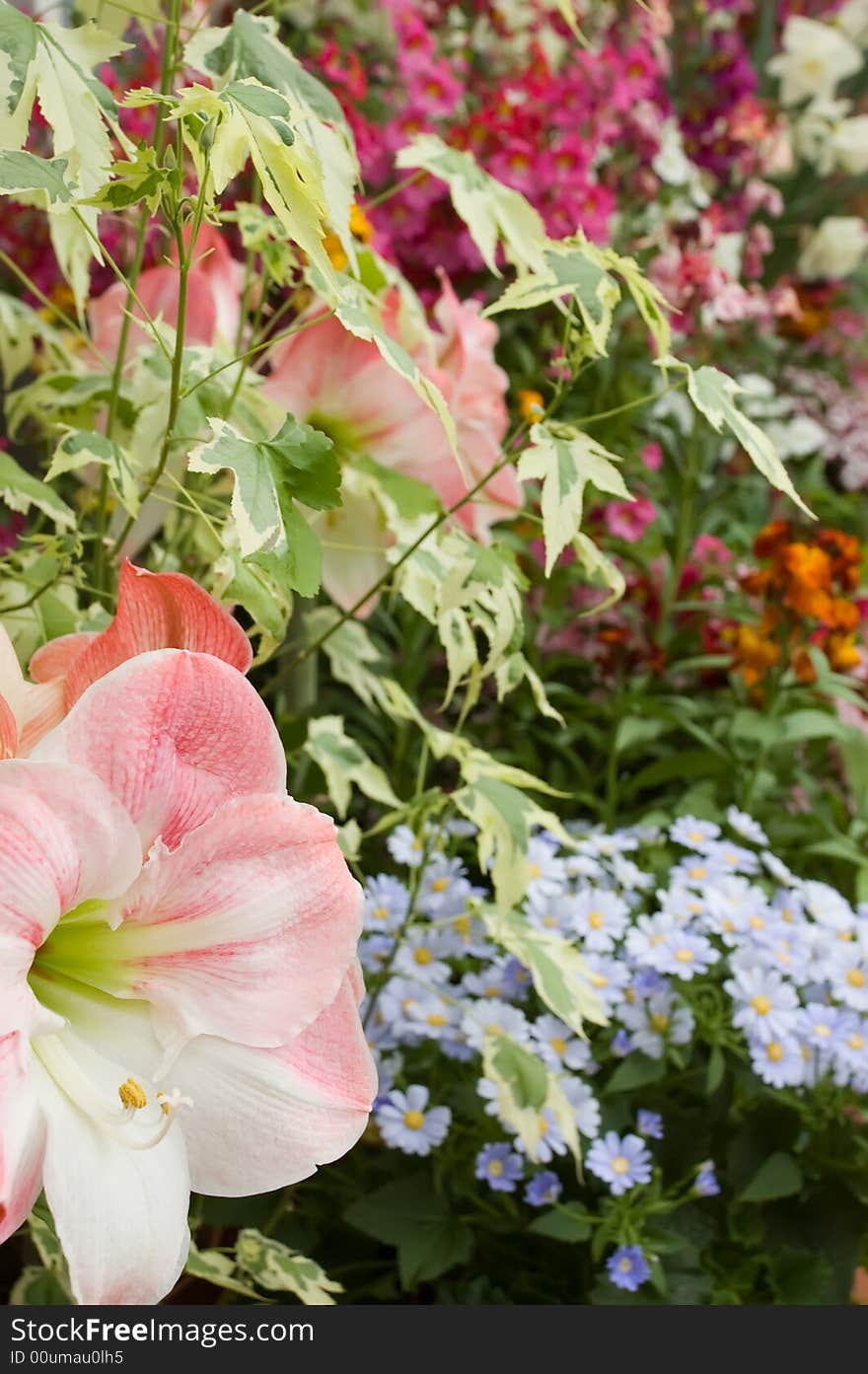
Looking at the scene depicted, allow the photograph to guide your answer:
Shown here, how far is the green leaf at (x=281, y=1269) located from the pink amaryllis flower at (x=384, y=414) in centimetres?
37

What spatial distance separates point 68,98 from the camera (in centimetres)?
46

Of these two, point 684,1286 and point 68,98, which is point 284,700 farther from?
point 68,98

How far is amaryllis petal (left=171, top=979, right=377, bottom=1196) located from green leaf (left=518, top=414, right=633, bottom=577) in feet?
0.75

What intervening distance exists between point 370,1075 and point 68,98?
0.34m

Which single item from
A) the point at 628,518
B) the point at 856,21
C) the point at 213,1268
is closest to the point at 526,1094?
the point at 213,1268

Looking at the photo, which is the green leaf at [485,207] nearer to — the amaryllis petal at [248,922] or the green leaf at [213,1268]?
the amaryllis petal at [248,922]

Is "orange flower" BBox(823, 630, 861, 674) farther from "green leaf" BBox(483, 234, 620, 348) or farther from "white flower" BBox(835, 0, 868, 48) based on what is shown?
"white flower" BBox(835, 0, 868, 48)

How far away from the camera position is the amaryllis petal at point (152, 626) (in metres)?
0.42

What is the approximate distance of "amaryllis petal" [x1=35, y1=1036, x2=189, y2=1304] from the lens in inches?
14.1

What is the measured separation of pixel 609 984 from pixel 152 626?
20.3 inches

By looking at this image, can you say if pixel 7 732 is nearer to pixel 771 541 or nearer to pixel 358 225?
pixel 358 225

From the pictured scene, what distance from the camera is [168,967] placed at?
40cm

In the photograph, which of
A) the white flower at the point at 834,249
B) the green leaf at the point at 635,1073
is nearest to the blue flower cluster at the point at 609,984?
the green leaf at the point at 635,1073

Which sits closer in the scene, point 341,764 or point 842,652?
point 341,764
